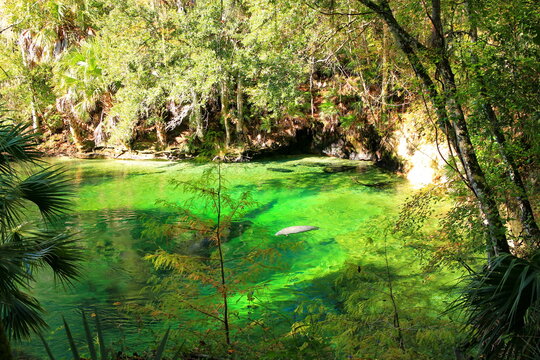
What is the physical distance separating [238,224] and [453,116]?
675 cm

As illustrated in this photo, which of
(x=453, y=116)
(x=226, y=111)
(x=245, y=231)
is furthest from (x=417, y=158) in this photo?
(x=226, y=111)

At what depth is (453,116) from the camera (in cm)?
445

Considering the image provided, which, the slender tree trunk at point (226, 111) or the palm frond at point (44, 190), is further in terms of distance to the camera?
the slender tree trunk at point (226, 111)

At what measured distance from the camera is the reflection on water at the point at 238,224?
6000mm

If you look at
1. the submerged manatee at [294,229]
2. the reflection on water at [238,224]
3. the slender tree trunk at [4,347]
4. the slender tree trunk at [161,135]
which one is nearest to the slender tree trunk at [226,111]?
the reflection on water at [238,224]

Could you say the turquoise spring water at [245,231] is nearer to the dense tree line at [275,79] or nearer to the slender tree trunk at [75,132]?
the dense tree line at [275,79]

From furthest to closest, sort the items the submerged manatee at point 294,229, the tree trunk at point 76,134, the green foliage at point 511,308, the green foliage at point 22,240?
the tree trunk at point 76,134, the submerged manatee at point 294,229, the green foliage at point 22,240, the green foliage at point 511,308

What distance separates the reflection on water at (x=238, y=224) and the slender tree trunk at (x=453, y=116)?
7.62 ft

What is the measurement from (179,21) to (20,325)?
51.9 ft

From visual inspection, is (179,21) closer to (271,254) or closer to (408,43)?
(408,43)

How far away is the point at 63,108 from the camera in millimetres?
21828

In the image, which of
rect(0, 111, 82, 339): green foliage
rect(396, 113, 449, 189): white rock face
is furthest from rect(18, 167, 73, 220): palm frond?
rect(396, 113, 449, 189): white rock face

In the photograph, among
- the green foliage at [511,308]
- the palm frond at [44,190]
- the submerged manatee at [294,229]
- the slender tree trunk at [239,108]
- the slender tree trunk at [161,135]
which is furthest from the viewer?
the slender tree trunk at [161,135]

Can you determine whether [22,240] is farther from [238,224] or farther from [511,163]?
[238,224]
